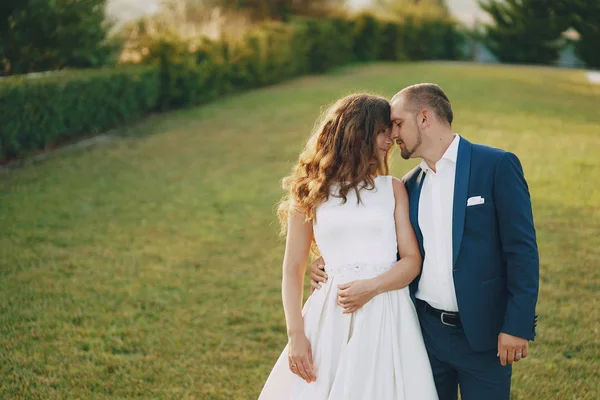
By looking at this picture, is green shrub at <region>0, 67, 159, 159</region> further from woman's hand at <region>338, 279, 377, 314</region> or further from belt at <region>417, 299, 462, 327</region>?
belt at <region>417, 299, 462, 327</region>

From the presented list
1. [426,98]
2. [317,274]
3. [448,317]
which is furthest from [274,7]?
[448,317]

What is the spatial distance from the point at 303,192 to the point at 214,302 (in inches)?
107

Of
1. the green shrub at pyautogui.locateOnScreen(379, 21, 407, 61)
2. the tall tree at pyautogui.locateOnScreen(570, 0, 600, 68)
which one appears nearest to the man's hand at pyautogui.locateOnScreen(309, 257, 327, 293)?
the green shrub at pyautogui.locateOnScreen(379, 21, 407, 61)

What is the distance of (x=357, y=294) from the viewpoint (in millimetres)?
2648

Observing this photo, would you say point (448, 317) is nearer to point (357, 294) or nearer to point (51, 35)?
point (357, 294)

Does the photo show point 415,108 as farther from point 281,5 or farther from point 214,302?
point 281,5

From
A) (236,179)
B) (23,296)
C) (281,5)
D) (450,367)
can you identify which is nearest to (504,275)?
(450,367)

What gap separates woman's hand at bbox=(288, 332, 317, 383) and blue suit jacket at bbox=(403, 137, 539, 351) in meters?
0.69

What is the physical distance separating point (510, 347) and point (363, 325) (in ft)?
2.05

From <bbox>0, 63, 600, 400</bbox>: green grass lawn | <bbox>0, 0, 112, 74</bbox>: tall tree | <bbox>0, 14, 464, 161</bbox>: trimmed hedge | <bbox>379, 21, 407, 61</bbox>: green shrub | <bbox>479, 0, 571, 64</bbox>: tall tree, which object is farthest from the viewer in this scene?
<bbox>479, 0, 571, 64</bbox>: tall tree

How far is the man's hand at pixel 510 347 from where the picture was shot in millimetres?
2564

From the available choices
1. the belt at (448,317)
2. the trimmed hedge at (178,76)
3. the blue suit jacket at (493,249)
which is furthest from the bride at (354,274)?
the trimmed hedge at (178,76)

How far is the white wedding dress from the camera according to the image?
2.63 meters

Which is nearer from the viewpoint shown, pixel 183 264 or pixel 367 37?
pixel 183 264
